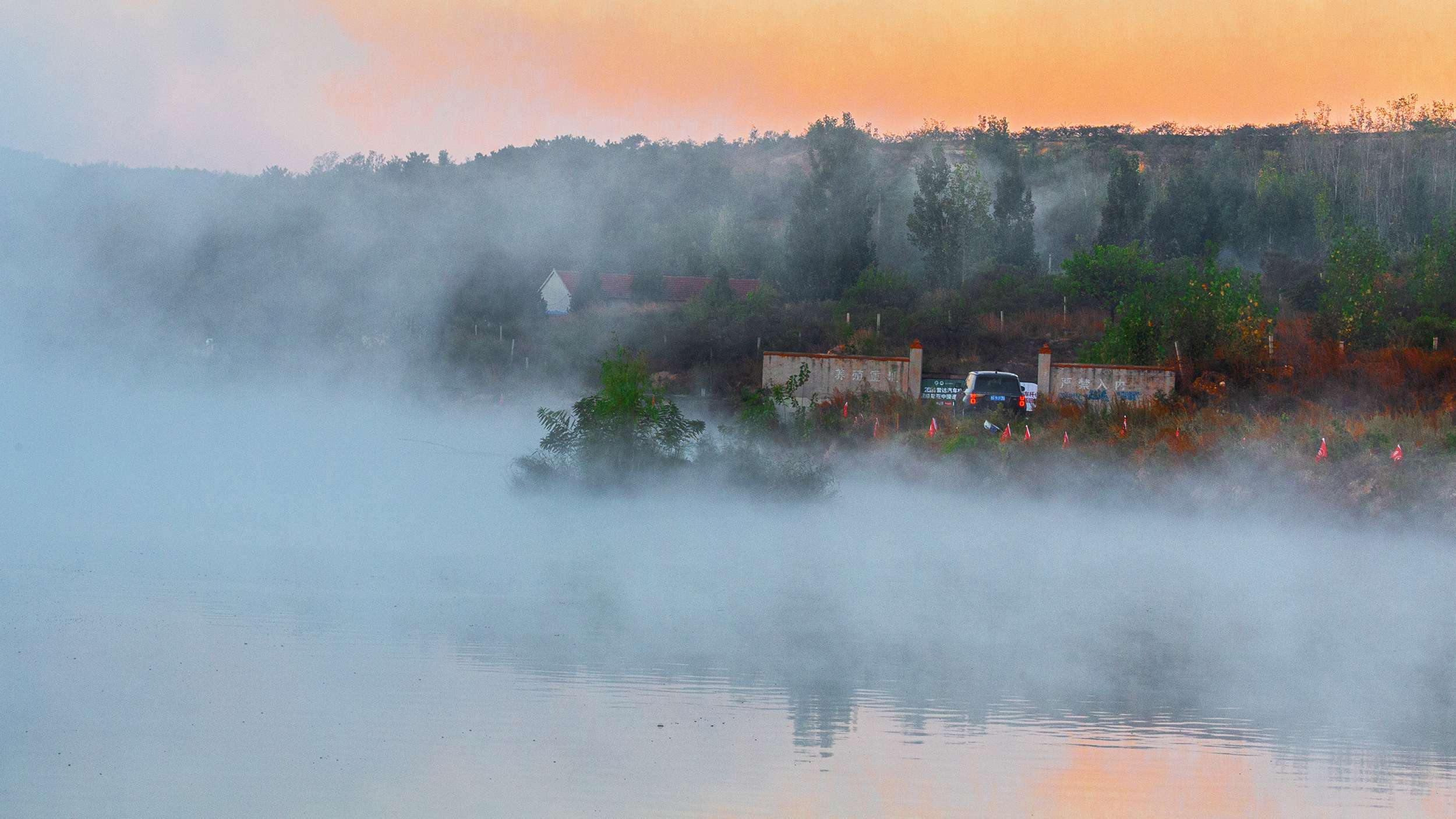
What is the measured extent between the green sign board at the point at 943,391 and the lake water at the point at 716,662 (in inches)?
315

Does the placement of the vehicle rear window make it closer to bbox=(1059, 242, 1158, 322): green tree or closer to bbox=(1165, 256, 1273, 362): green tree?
bbox=(1165, 256, 1273, 362): green tree

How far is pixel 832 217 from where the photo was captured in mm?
61281

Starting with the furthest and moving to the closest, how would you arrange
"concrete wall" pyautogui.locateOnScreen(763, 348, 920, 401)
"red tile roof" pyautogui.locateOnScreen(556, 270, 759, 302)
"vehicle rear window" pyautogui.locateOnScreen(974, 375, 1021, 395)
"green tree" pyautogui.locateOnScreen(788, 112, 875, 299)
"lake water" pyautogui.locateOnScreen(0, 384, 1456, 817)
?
"red tile roof" pyautogui.locateOnScreen(556, 270, 759, 302) → "green tree" pyautogui.locateOnScreen(788, 112, 875, 299) → "concrete wall" pyautogui.locateOnScreen(763, 348, 920, 401) → "vehicle rear window" pyautogui.locateOnScreen(974, 375, 1021, 395) → "lake water" pyautogui.locateOnScreen(0, 384, 1456, 817)

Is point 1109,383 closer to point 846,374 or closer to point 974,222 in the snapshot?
point 846,374

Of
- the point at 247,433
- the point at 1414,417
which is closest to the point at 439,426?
the point at 247,433

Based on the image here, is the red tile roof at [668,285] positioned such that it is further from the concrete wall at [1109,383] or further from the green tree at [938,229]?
the concrete wall at [1109,383]

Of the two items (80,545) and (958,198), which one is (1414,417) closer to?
(80,545)

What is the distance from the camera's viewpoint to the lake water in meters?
9.08

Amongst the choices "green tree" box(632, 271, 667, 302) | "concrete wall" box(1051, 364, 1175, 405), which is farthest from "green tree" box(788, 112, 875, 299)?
"concrete wall" box(1051, 364, 1175, 405)

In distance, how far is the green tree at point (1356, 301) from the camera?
33969mm

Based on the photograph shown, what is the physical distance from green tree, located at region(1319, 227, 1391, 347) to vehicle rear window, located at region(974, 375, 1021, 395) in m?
7.34

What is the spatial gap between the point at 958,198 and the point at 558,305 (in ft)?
58.4

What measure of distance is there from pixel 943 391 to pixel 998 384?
1683 mm

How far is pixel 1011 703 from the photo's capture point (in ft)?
37.7
